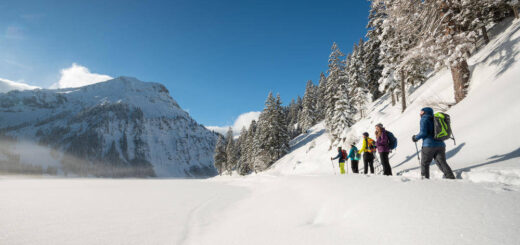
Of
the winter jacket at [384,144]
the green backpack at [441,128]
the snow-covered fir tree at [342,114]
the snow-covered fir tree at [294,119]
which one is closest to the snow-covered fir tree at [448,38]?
the winter jacket at [384,144]

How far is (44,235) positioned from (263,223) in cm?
303

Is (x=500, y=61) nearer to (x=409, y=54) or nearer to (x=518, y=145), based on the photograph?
(x=409, y=54)

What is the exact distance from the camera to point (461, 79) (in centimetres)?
1066

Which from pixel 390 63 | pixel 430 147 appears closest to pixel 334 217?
pixel 430 147

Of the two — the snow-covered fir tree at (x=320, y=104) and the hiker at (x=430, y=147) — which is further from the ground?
the snow-covered fir tree at (x=320, y=104)

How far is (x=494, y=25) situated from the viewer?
1925 cm

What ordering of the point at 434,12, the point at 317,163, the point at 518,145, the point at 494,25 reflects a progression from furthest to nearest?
the point at 317,163 → the point at 494,25 → the point at 434,12 → the point at 518,145

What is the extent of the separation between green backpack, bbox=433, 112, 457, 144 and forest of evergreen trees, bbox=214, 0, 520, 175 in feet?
22.6

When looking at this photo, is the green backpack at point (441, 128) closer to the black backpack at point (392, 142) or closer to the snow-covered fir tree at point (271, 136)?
the black backpack at point (392, 142)

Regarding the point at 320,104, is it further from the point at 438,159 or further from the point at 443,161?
the point at 443,161

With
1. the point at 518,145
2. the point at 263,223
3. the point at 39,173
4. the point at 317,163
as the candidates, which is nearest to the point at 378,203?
the point at 263,223

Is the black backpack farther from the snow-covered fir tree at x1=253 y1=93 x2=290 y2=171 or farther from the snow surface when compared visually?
the snow-covered fir tree at x1=253 y1=93 x2=290 y2=171

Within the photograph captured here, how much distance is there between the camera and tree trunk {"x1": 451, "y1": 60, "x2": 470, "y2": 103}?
10.4 metres

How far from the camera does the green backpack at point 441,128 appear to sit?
16.5ft
